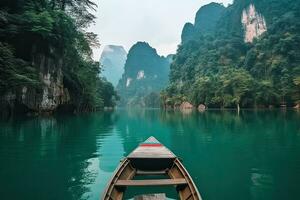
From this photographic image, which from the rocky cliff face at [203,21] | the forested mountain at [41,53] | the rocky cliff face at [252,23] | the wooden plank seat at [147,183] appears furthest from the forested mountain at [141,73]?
the wooden plank seat at [147,183]

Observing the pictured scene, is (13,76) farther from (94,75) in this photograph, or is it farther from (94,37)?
(94,75)

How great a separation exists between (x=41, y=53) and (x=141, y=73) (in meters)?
161

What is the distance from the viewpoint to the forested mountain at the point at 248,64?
1975 inches

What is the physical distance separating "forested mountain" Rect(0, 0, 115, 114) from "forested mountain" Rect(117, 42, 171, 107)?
5354 inches

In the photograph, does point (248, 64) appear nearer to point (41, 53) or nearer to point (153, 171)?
point (41, 53)

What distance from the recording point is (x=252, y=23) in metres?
87.8

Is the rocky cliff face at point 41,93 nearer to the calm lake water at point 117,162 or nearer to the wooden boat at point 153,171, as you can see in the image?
the calm lake water at point 117,162

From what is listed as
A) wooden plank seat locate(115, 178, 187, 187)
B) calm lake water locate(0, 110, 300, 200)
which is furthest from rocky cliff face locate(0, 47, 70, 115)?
wooden plank seat locate(115, 178, 187, 187)

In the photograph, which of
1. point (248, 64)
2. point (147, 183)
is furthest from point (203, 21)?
point (147, 183)

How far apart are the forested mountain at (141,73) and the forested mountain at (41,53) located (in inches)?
5354

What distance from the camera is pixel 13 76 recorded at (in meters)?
18.5

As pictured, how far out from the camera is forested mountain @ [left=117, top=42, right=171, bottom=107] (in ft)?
579

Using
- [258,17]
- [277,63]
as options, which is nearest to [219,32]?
[258,17]

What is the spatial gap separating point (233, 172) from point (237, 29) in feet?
317
